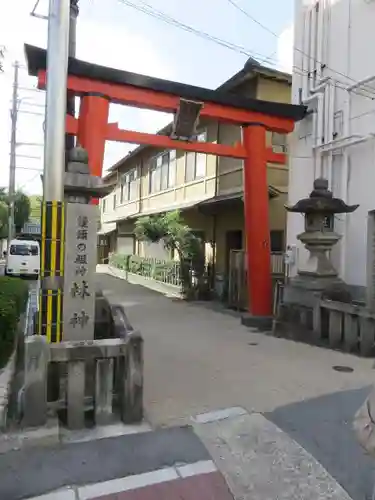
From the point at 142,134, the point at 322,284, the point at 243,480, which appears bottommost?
the point at 243,480

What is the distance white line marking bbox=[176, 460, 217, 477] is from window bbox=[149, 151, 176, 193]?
16.0m

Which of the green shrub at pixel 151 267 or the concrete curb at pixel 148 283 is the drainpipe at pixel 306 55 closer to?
the green shrub at pixel 151 267

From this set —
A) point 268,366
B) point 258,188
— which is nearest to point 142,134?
point 258,188

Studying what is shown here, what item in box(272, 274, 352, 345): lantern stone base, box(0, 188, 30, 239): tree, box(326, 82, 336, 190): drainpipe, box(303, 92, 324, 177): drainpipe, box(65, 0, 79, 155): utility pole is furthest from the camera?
box(0, 188, 30, 239): tree

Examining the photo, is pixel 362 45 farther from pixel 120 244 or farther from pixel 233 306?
pixel 120 244

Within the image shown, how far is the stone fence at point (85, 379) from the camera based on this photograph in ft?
12.6

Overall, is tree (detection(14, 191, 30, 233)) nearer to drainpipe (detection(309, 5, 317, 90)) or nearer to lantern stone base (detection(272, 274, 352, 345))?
drainpipe (detection(309, 5, 317, 90))

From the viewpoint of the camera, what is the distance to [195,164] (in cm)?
1692

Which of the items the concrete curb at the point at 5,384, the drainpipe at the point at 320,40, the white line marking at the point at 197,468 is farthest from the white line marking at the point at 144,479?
the drainpipe at the point at 320,40

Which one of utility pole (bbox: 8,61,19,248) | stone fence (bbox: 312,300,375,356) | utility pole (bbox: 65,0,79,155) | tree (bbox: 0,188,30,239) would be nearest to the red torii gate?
utility pole (bbox: 65,0,79,155)

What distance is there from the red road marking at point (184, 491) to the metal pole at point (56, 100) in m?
2.94

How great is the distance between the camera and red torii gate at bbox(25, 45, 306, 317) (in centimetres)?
838

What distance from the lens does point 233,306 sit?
41.8ft

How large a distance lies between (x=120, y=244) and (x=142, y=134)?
2011 cm
